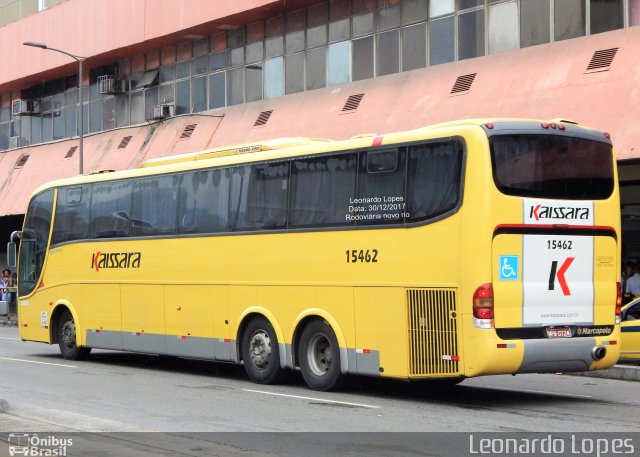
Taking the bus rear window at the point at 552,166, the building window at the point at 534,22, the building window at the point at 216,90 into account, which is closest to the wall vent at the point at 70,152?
the building window at the point at 216,90

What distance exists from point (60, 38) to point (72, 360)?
24354 millimetres

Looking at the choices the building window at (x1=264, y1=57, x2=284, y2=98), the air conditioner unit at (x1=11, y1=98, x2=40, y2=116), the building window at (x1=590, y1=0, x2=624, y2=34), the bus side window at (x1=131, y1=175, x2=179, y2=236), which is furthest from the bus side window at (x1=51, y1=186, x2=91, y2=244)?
the air conditioner unit at (x1=11, y1=98, x2=40, y2=116)

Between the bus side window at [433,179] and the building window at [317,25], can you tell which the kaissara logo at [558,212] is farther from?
the building window at [317,25]

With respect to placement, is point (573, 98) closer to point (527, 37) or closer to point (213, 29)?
point (527, 37)

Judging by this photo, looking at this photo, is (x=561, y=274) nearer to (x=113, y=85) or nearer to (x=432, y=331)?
(x=432, y=331)

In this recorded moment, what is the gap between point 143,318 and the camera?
19.6 metres

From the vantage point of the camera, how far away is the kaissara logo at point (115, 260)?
1969 centimetres

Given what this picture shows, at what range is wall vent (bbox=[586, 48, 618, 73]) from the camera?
2341 cm

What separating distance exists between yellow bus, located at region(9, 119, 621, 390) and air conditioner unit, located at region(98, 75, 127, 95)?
75.5 ft

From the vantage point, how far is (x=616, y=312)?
14.5 m

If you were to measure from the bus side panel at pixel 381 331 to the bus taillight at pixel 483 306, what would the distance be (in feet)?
4.11

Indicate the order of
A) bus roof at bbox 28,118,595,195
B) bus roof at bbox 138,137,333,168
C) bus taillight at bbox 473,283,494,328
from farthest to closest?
1. bus roof at bbox 138,137,333,168
2. bus roof at bbox 28,118,595,195
3. bus taillight at bbox 473,283,494,328

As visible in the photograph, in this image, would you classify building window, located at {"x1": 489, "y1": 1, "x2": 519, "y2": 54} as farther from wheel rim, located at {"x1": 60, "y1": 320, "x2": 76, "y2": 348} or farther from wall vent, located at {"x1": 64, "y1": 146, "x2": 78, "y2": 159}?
wall vent, located at {"x1": 64, "y1": 146, "x2": 78, "y2": 159}

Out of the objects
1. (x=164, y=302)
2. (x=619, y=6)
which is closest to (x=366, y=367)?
(x=164, y=302)
